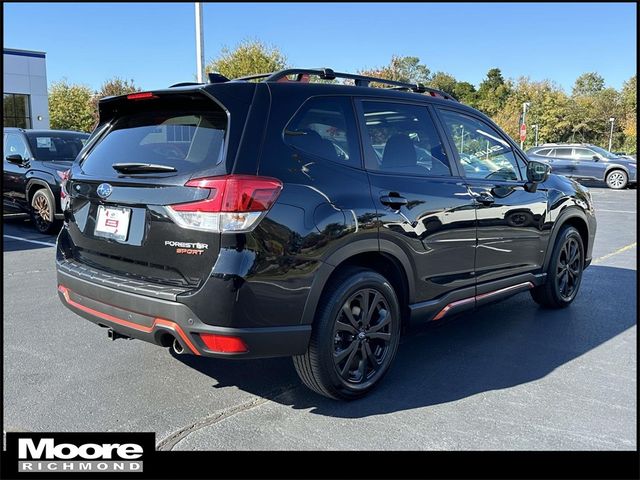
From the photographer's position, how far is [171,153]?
307 cm

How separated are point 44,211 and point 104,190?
21.7 feet

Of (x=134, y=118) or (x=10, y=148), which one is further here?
(x=10, y=148)

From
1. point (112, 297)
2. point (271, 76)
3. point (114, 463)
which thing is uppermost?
point (271, 76)

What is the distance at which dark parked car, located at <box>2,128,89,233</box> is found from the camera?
8.86 m

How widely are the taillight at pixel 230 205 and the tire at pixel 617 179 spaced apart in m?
21.1

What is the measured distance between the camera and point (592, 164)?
21047mm

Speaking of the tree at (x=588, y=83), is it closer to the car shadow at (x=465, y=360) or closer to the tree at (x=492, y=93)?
the tree at (x=492, y=93)

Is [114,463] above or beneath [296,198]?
beneath

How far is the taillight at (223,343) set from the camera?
9.10ft

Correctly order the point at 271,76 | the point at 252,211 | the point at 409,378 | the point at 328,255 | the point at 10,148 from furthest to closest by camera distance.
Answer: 1. the point at 10,148
2. the point at 409,378
3. the point at 271,76
4. the point at 328,255
5. the point at 252,211

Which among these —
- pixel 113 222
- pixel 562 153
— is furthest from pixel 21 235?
pixel 562 153

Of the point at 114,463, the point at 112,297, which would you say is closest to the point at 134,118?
the point at 112,297

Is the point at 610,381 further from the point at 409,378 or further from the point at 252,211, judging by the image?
the point at 252,211

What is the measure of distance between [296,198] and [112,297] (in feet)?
3.71
